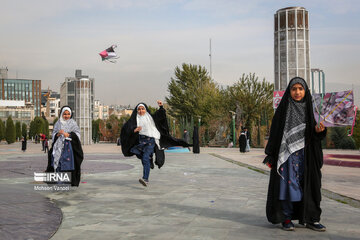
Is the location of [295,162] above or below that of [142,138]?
below

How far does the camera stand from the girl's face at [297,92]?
14.4ft

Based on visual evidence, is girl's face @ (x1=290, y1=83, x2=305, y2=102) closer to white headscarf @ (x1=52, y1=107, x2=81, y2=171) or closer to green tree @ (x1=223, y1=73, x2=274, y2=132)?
white headscarf @ (x1=52, y1=107, x2=81, y2=171)

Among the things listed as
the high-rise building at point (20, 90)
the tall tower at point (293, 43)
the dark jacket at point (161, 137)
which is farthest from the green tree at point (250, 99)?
the high-rise building at point (20, 90)

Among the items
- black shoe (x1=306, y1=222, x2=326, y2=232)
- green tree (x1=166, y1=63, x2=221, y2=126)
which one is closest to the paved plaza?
black shoe (x1=306, y1=222, x2=326, y2=232)

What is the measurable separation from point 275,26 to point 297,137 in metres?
30.5

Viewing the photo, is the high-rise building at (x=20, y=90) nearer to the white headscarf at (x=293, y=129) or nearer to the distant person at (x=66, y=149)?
the distant person at (x=66, y=149)

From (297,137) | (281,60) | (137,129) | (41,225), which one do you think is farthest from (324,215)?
(281,60)

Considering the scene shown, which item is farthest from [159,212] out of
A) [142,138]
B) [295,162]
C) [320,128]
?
[142,138]

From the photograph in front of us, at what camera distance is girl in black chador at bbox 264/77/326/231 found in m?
4.29

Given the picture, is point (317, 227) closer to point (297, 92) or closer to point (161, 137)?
point (297, 92)

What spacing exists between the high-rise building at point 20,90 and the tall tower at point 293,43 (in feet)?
440

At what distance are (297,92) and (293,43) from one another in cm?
2904

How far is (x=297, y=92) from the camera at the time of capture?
441cm

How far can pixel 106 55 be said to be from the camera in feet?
125
